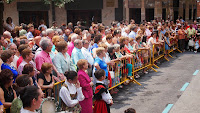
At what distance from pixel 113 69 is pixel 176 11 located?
1096 inches

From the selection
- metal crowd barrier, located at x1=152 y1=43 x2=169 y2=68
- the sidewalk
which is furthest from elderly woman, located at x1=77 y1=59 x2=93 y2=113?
metal crowd barrier, located at x1=152 y1=43 x2=169 y2=68

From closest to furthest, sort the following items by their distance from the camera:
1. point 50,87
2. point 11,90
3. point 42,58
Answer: point 11,90 → point 50,87 → point 42,58

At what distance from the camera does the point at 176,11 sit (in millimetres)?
36250

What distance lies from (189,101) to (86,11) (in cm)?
1950

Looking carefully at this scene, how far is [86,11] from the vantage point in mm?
27906

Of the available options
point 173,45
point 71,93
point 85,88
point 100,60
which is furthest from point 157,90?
point 173,45

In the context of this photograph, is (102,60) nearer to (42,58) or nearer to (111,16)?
(42,58)

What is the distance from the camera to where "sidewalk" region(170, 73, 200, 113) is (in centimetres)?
888

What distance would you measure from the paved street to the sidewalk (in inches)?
9.4

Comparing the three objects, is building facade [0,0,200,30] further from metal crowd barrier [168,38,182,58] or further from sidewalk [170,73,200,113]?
sidewalk [170,73,200,113]

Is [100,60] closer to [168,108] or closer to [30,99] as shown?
[168,108]

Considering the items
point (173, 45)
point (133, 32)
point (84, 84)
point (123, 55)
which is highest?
point (133, 32)

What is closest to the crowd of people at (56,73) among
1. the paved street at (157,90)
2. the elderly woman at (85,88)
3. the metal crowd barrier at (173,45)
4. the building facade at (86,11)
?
the elderly woman at (85,88)

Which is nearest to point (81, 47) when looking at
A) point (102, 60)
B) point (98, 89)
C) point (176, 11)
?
point (102, 60)
